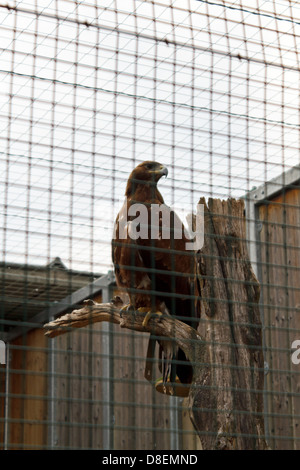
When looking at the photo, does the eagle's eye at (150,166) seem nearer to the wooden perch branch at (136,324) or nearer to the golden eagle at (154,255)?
the golden eagle at (154,255)

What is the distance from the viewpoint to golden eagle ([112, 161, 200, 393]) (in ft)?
10.7

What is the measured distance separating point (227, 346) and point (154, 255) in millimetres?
540

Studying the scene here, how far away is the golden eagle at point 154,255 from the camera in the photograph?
3.27 metres

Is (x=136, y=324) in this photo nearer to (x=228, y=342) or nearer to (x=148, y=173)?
(x=228, y=342)

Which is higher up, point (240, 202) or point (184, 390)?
point (240, 202)

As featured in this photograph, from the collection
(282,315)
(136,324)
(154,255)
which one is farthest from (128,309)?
(282,315)

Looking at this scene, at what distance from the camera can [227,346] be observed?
3045 mm

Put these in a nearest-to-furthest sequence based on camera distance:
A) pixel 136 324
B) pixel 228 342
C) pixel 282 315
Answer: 1. pixel 228 342
2. pixel 136 324
3. pixel 282 315

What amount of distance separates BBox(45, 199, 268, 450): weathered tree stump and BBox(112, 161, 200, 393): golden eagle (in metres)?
0.10

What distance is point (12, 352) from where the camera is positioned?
235 inches

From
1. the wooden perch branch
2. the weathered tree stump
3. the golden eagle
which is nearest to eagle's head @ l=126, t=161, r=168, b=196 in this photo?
the golden eagle
